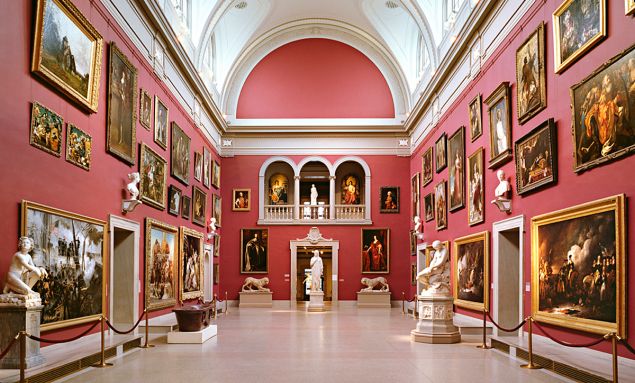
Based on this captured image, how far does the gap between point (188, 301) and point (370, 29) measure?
708 inches

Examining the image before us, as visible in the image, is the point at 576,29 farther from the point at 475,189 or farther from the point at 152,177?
the point at 152,177

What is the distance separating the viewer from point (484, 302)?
19766mm

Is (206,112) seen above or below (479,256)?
above

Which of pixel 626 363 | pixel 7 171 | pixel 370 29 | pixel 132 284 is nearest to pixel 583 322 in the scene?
pixel 626 363

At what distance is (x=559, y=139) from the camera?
46.9 ft

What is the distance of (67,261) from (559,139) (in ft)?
36.0

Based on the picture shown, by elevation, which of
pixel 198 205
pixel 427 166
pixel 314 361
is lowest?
pixel 314 361

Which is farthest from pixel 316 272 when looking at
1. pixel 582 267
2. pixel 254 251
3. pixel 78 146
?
pixel 582 267

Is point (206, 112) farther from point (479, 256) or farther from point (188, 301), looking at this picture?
point (479, 256)

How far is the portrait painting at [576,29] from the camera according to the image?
12.1 m

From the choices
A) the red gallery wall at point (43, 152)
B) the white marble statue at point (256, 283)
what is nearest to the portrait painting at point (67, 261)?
the red gallery wall at point (43, 152)

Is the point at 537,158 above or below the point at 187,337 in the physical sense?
above

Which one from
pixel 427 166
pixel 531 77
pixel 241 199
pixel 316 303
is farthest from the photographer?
pixel 241 199

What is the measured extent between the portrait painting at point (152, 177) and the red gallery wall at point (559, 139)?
1042 cm
